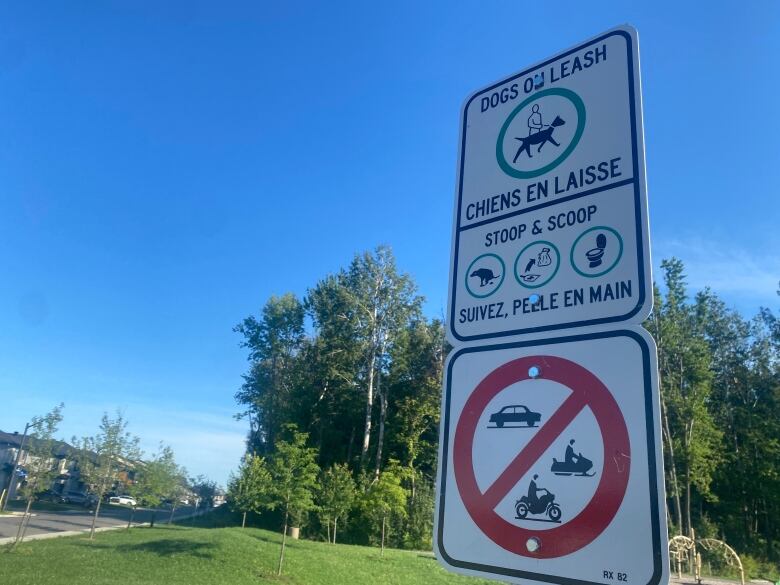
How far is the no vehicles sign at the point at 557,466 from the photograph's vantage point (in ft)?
4.64

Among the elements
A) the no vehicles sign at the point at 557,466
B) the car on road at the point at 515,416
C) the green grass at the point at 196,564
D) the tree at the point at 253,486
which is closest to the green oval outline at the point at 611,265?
the no vehicles sign at the point at 557,466

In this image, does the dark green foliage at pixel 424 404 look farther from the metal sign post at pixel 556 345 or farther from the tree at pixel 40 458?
the metal sign post at pixel 556 345

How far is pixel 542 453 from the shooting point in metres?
1.59

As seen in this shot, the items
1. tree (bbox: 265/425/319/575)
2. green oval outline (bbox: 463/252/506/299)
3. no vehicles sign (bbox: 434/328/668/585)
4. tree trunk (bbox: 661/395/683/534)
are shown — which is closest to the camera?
no vehicles sign (bbox: 434/328/668/585)

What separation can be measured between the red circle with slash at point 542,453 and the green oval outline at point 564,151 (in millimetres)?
768

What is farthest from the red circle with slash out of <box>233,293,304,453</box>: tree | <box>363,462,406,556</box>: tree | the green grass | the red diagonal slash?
<box>233,293,304,453</box>: tree

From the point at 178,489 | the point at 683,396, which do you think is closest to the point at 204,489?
the point at 178,489

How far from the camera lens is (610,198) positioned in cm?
183

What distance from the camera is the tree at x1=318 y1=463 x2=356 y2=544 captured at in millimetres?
27969

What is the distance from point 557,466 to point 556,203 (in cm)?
93

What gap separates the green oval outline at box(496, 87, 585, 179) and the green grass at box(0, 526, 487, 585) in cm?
1486

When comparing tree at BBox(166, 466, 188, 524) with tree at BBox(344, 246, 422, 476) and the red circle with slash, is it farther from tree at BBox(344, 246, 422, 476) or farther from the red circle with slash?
the red circle with slash

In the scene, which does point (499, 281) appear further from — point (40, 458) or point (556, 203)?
point (40, 458)

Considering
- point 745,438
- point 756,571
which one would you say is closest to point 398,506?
point 756,571
